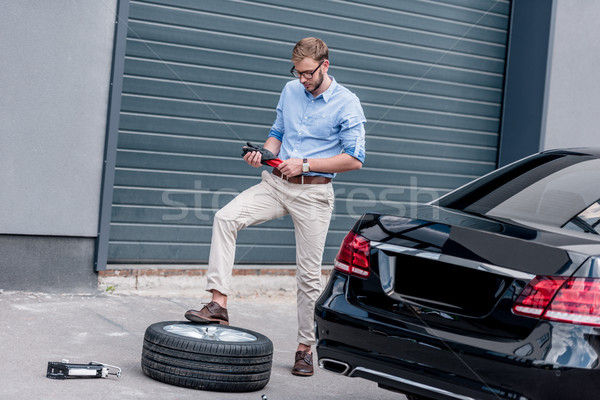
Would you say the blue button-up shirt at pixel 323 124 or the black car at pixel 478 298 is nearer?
the black car at pixel 478 298

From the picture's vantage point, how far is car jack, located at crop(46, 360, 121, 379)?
419 centimetres

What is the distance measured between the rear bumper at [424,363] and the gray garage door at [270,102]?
3624 mm

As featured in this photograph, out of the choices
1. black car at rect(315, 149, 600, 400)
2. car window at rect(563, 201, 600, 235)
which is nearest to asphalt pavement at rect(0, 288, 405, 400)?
black car at rect(315, 149, 600, 400)

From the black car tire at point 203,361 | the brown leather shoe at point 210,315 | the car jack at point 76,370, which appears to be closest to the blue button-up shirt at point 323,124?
the brown leather shoe at point 210,315

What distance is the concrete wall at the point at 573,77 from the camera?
878cm

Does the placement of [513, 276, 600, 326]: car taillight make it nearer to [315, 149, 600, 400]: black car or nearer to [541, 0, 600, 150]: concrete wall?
[315, 149, 600, 400]: black car

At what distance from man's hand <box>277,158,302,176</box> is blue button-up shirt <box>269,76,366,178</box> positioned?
15cm

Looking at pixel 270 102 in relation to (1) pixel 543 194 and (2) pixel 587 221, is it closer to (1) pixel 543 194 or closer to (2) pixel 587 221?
(1) pixel 543 194

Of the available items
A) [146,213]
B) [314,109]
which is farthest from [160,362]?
[146,213]

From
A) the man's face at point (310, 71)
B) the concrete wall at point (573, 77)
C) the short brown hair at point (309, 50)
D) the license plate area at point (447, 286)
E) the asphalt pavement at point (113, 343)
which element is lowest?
the asphalt pavement at point (113, 343)

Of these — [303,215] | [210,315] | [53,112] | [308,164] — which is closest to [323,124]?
[308,164]

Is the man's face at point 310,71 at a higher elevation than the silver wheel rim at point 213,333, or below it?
higher

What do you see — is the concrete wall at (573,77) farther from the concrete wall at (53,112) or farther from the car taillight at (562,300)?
the car taillight at (562,300)

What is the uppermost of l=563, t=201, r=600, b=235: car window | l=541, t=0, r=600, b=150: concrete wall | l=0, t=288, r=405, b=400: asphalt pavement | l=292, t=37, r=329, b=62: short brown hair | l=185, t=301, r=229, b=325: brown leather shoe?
l=541, t=0, r=600, b=150: concrete wall
